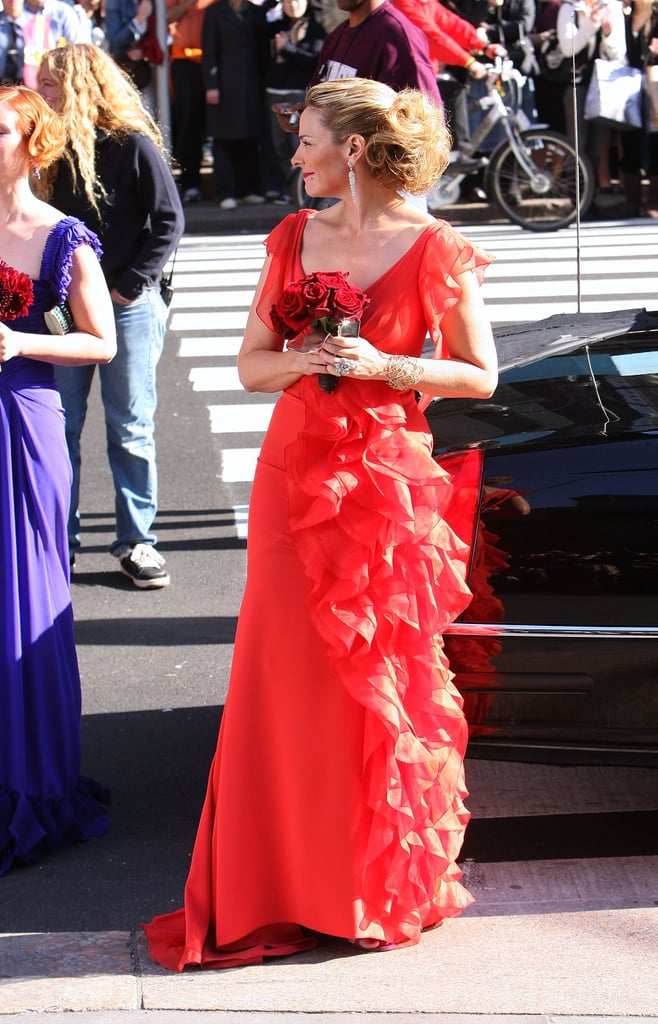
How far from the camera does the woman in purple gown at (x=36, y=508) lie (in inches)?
163

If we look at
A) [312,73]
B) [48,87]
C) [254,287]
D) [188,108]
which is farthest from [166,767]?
[188,108]

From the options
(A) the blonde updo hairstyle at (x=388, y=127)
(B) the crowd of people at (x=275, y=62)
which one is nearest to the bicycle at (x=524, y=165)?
(B) the crowd of people at (x=275, y=62)

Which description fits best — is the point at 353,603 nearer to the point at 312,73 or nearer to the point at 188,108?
the point at 312,73

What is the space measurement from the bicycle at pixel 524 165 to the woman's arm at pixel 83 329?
929 centimetres

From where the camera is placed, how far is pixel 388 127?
11.3ft

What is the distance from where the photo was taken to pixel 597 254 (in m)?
12.1

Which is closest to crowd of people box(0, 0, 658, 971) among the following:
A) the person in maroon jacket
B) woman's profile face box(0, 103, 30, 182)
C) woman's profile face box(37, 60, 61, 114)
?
woman's profile face box(0, 103, 30, 182)

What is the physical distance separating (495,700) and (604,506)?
0.59 m

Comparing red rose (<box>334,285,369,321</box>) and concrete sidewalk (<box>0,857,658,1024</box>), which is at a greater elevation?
red rose (<box>334,285,369,321</box>)

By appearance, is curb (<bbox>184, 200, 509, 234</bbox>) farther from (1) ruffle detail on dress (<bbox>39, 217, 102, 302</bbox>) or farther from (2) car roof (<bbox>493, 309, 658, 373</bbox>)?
(1) ruffle detail on dress (<bbox>39, 217, 102, 302</bbox>)

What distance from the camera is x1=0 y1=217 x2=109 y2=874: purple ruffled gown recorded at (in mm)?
4133

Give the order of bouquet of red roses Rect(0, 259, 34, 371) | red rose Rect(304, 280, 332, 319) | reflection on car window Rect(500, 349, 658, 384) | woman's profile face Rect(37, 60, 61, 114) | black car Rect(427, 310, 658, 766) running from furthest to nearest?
woman's profile face Rect(37, 60, 61, 114)
reflection on car window Rect(500, 349, 658, 384)
bouquet of red roses Rect(0, 259, 34, 371)
black car Rect(427, 310, 658, 766)
red rose Rect(304, 280, 332, 319)

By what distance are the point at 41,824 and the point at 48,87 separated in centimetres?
302

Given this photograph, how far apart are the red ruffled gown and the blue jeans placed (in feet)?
9.06
